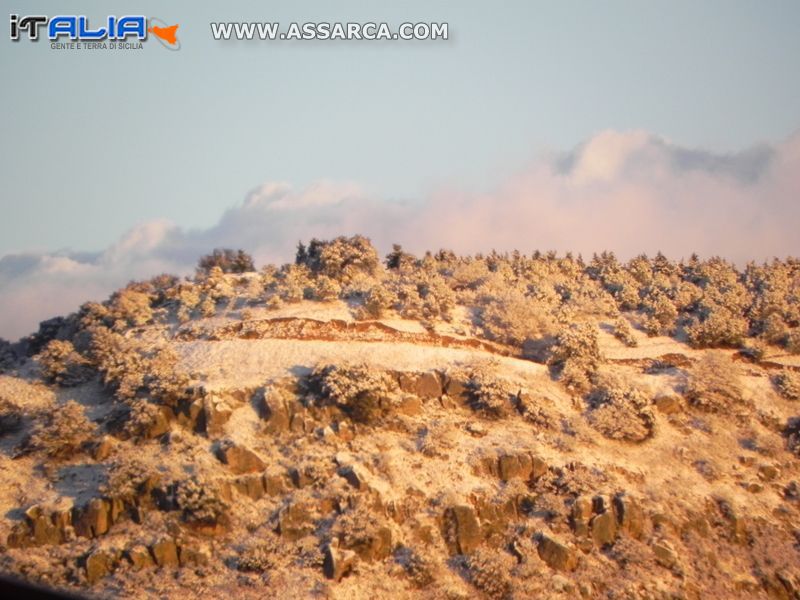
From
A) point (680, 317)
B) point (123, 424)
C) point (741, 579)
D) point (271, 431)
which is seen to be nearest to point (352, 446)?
point (271, 431)

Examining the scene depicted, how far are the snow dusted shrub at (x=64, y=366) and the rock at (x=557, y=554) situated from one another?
93.0 feet

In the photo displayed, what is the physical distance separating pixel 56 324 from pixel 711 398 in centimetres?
4434

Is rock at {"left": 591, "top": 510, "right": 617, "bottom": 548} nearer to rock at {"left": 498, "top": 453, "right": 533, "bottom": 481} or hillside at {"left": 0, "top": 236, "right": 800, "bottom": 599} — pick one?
hillside at {"left": 0, "top": 236, "right": 800, "bottom": 599}

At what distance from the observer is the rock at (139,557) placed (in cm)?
2836

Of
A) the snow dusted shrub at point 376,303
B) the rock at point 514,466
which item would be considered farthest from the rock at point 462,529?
the snow dusted shrub at point 376,303

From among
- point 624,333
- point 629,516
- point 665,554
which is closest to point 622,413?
point 629,516

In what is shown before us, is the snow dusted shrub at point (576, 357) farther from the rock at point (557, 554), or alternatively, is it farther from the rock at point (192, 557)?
the rock at point (192, 557)

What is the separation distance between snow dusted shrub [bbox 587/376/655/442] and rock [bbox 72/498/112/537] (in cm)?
2340

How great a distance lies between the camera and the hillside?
28891mm

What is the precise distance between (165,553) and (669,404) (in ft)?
87.1

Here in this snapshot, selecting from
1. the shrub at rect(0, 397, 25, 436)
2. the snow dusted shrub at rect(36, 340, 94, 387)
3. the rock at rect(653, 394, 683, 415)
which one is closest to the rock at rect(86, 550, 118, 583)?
the shrub at rect(0, 397, 25, 436)

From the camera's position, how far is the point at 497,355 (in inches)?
1689

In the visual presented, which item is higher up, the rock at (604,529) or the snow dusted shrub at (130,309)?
the snow dusted shrub at (130,309)

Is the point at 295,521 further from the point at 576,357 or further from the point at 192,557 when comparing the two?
the point at 576,357
